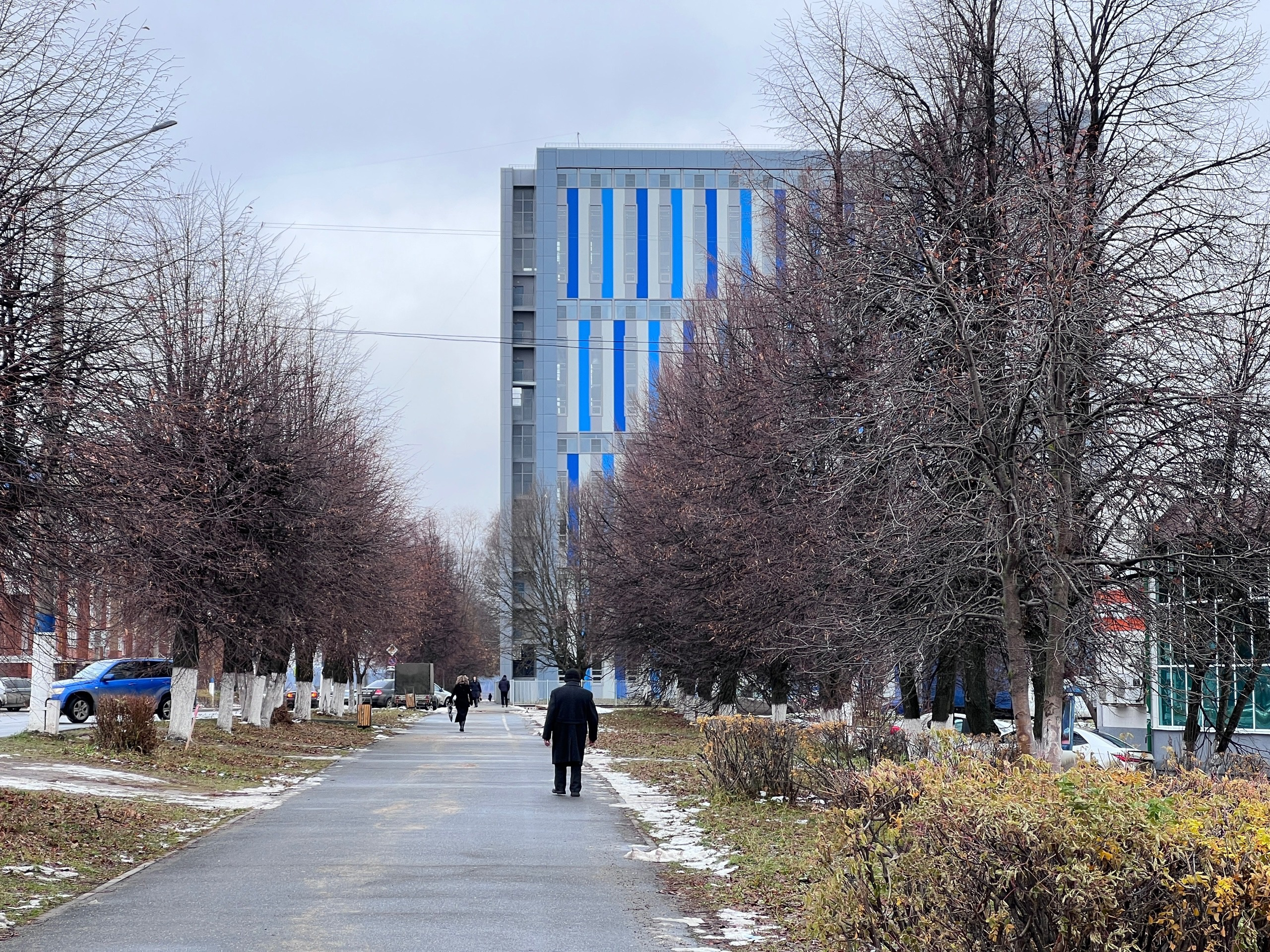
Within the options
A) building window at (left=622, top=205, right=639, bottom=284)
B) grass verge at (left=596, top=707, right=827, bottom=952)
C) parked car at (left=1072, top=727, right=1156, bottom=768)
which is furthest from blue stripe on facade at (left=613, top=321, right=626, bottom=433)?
grass verge at (left=596, top=707, right=827, bottom=952)

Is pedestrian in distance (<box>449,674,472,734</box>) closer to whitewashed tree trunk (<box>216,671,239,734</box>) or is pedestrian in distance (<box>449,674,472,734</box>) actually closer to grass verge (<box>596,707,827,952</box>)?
whitewashed tree trunk (<box>216,671,239,734</box>)

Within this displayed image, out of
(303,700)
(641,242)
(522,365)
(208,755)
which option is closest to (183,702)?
(208,755)

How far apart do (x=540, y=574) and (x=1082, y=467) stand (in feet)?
184

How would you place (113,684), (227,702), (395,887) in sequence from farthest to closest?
(113,684) < (227,702) < (395,887)

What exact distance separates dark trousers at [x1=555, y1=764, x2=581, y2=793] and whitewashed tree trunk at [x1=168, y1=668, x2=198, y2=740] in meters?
9.33

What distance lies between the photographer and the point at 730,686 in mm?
35938

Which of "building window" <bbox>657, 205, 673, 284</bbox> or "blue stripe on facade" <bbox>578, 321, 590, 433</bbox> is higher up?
"building window" <bbox>657, 205, 673, 284</bbox>

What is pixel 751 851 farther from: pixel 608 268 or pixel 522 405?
pixel 522 405

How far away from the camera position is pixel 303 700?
143 ft

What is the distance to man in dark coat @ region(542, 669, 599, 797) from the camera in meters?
18.8

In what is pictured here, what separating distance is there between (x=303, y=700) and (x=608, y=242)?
44962 millimetres

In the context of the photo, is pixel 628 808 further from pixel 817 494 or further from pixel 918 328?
pixel 918 328

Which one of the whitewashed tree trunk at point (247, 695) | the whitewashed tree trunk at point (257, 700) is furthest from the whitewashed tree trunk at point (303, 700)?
the whitewashed tree trunk at point (257, 700)

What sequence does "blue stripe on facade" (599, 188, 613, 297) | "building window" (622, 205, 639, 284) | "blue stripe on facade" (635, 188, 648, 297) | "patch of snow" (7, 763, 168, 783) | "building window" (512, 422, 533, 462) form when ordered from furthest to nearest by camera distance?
"building window" (512, 422, 533, 462) < "blue stripe on facade" (599, 188, 613, 297) < "building window" (622, 205, 639, 284) < "blue stripe on facade" (635, 188, 648, 297) < "patch of snow" (7, 763, 168, 783)
